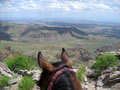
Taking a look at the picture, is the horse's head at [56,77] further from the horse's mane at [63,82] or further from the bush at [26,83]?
the bush at [26,83]

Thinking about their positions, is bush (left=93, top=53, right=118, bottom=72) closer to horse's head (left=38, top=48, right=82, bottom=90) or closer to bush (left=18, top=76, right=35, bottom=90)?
bush (left=18, top=76, right=35, bottom=90)

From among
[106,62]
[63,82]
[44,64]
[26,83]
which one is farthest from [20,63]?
[63,82]

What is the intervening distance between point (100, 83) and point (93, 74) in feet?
5.32

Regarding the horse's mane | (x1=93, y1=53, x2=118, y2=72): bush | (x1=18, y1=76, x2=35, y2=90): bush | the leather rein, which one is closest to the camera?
the horse's mane

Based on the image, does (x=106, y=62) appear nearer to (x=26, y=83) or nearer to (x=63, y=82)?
(x=26, y=83)

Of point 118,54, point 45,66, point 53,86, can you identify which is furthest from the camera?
point 118,54

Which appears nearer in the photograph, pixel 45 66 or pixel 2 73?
pixel 45 66

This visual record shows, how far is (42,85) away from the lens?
1.84m

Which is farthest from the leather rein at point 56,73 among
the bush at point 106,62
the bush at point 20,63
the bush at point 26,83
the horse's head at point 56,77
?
the bush at point 106,62

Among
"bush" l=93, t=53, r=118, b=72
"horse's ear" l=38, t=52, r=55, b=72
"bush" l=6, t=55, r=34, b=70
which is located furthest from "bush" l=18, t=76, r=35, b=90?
"horse's ear" l=38, t=52, r=55, b=72

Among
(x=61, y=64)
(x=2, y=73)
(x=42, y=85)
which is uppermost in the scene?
(x=61, y=64)

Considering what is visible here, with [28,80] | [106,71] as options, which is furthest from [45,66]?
[106,71]

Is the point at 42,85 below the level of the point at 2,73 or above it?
above

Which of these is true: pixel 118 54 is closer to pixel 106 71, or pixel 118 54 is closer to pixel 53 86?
pixel 106 71
